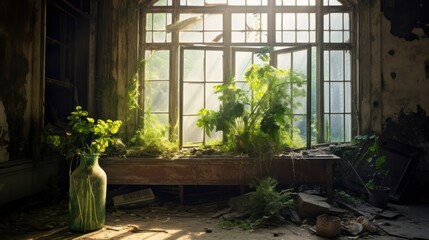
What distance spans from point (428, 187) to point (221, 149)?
11.2 feet

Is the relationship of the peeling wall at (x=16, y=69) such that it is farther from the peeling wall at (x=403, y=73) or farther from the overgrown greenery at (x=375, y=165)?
the peeling wall at (x=403, y=73)

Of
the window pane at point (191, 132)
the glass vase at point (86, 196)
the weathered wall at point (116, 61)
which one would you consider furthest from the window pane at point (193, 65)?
the glass vase at point (86, 196)

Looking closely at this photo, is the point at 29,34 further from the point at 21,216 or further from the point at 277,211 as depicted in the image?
the point at 277,211

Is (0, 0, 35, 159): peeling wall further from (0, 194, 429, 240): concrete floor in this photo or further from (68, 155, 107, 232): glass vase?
(68, 155, 107, 232): glass vase

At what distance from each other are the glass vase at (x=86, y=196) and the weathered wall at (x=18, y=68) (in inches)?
44.6

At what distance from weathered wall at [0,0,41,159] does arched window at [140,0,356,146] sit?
2.19 metres

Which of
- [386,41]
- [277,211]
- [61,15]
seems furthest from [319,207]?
[61,15]

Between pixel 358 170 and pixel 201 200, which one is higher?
pixel 358 170

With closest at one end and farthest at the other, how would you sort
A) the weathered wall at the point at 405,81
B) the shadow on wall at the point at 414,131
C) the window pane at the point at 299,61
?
the shadow on wall at the point at 414,131, the weathered wall at the point at 405,81, the window pane at the point at 299,61

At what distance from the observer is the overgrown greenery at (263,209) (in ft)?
12.8

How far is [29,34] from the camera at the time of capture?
4.22m

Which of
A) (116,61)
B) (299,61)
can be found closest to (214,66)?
(299,61)

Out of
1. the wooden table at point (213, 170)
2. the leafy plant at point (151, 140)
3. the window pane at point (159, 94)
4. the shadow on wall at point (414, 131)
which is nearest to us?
the wooden table at point (213, 170)

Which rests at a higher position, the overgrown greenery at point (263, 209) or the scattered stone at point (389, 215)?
the overgrown greenery at point (263, 209)
